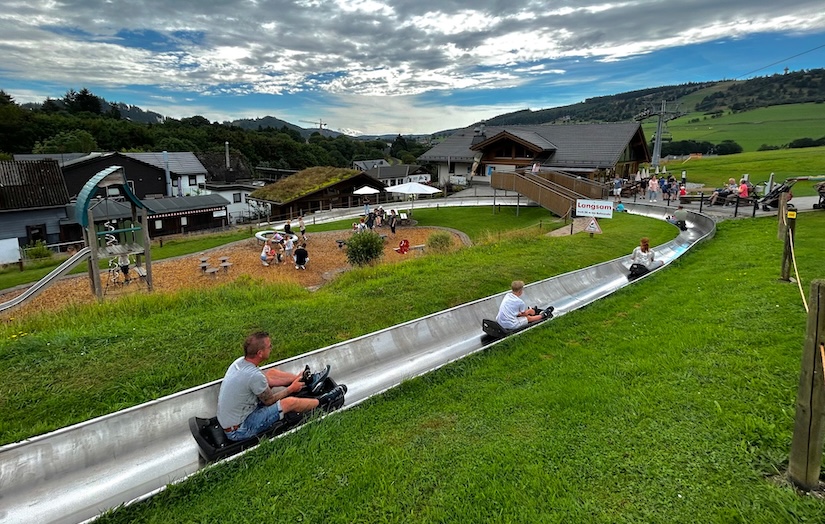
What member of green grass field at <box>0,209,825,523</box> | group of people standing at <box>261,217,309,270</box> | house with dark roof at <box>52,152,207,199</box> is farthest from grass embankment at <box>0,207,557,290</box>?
house with dark roof at <box>52,152,207,199</box>

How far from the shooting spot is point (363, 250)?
17.5 m

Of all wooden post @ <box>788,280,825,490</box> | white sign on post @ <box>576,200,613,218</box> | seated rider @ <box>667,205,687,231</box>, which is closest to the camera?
wooden post @ <box>788,280,825,490</box>

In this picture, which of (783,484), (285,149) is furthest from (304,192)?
(285,149)

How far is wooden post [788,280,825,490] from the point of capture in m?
3.51

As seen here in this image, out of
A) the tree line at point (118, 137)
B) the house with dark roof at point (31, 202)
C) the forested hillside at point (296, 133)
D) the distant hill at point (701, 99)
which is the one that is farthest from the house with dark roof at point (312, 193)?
the distant hill at point (701, 99)

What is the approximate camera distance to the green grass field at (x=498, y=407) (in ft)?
12.9

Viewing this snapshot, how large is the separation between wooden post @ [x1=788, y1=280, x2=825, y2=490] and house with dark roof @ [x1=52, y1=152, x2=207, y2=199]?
157 feet

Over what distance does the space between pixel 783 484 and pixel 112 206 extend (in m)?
34.9

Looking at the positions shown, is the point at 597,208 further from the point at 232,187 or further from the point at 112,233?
the point at 232,187

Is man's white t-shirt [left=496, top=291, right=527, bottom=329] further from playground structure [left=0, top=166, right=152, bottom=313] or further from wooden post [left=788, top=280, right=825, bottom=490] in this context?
playground structure [left=0, top=166, right=152, bottom=313]

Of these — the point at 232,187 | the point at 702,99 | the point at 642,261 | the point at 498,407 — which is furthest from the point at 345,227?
the point at 702,99

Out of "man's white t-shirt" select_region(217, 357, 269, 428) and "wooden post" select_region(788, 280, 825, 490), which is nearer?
"wooden post" select_region(788, 280, 825, 490)

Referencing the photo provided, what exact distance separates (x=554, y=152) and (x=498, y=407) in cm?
3841

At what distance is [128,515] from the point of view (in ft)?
13.3
